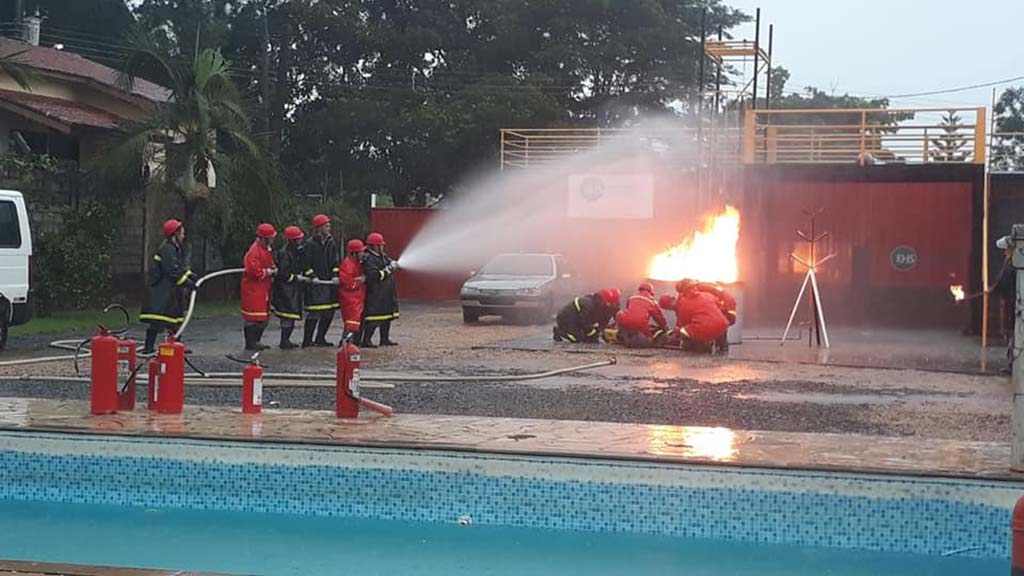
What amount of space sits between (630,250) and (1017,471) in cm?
2494

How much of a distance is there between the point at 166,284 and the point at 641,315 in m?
6.93

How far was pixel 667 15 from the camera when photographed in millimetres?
43969

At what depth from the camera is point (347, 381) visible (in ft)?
29.3

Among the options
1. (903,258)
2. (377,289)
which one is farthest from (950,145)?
(377,289)

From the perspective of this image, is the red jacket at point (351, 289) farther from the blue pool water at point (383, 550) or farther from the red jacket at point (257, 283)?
the blue pool water at point (383, 550)

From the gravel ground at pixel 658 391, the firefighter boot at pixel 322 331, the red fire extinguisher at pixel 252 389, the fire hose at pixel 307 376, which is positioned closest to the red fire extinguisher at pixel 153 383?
the red fire extinguisher at pixel 252 389

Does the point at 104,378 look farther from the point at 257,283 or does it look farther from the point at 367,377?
the point at 257,283

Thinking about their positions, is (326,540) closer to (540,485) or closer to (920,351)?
(540,485)

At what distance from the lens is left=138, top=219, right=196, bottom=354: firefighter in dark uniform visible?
13.1m

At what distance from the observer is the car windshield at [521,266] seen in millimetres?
23656

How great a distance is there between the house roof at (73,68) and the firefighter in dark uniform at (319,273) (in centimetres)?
1221

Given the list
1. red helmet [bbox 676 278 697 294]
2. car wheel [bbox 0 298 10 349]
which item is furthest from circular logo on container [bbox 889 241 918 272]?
car wheel [bbox 0 298 10 349]

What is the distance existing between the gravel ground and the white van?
548 mm

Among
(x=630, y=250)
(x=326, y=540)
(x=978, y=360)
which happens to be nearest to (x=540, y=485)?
(x=326, y=540)
